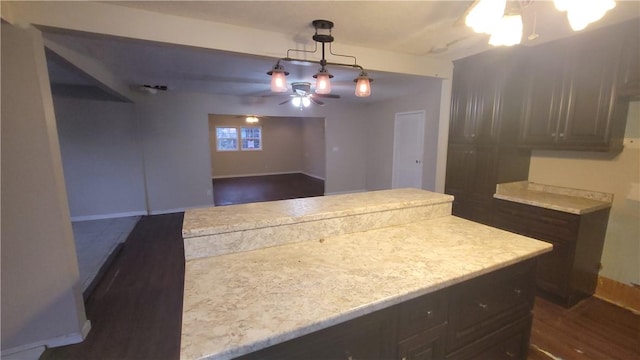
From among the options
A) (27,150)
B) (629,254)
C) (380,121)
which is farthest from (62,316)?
(380,121)

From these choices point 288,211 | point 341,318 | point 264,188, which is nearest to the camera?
point 341,318

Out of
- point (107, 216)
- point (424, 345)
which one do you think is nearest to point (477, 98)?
point (424, 345)

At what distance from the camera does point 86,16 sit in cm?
188

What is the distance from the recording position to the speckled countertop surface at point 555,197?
2348mm

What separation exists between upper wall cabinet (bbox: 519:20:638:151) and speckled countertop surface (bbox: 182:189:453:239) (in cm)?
157

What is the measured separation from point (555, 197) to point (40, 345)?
453 cm

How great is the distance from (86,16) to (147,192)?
3946 millimetres

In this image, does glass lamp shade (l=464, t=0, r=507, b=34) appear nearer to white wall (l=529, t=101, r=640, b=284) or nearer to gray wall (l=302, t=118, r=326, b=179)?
white wall (l=529, t=101, r=640, b=284)

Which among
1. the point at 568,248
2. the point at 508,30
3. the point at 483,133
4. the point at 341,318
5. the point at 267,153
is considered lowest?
the point at 568,248

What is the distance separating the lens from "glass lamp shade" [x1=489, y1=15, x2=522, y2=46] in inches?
47.7

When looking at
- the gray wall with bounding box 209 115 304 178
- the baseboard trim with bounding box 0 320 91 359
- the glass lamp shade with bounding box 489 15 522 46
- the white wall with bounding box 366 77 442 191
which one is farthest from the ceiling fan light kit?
the gray wall with bounding box 209 115 304 178

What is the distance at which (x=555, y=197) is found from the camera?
2.68 metres

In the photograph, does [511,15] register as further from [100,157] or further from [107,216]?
[107,216]

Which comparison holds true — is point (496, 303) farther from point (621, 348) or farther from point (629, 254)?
point (629, 254)
